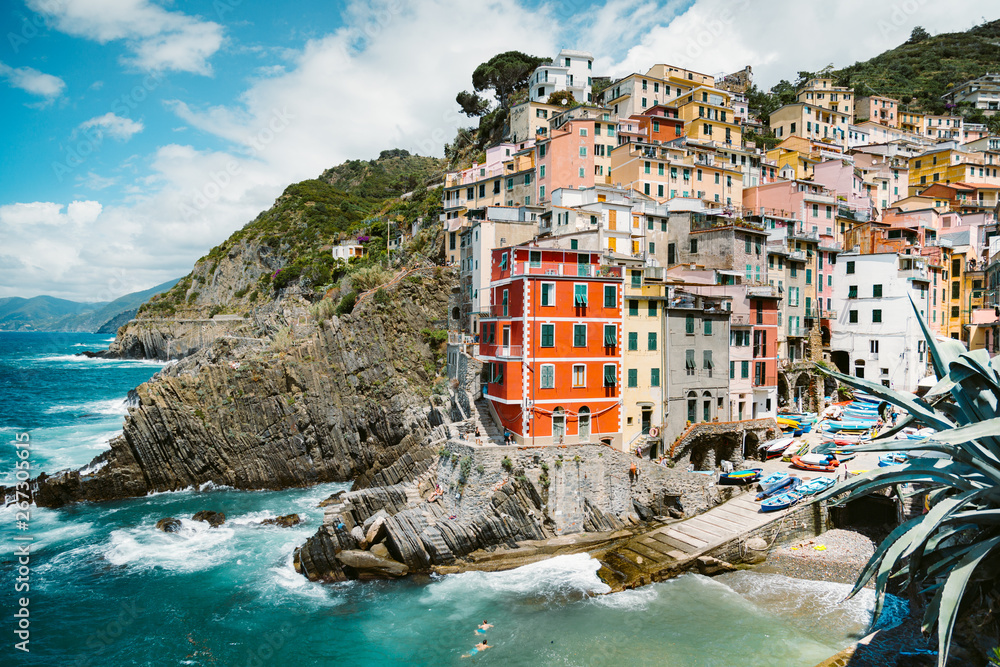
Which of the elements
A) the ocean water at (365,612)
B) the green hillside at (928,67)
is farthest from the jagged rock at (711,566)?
the green hillside at (928,67)

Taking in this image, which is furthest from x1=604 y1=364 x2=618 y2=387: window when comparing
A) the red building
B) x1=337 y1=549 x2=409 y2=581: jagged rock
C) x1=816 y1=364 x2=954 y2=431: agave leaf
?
x1=816 y1=364 x2=954 y2=431: agave leaf

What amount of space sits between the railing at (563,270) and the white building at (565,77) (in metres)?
50.1

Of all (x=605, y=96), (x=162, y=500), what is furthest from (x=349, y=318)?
(x=605, y=96)

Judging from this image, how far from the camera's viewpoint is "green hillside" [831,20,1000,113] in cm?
11856

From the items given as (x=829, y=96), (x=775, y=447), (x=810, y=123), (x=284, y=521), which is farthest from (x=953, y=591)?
(x=829, y=96)

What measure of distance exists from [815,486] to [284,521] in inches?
1210

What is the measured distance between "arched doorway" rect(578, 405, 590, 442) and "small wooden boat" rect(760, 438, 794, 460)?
1373 cm

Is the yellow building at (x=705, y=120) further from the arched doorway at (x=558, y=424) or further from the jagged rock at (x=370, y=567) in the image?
the jagged rock at (x=370, y=567)

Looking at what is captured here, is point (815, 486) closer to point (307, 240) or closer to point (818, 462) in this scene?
point (818, 462)

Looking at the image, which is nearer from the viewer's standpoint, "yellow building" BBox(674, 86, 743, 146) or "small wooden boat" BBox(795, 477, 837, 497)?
"small wooden boat" BBox(795, 477, 837, 497)

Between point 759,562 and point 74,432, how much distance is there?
212 ft

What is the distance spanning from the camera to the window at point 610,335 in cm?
3503

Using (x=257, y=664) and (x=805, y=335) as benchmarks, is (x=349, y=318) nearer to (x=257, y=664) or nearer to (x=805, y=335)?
(x=257, y=664)

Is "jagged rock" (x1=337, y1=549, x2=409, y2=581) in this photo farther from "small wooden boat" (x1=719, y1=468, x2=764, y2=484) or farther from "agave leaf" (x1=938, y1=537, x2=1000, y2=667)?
"agave leaf" (x1=938, y1=537, x2=1000, y2=667)
